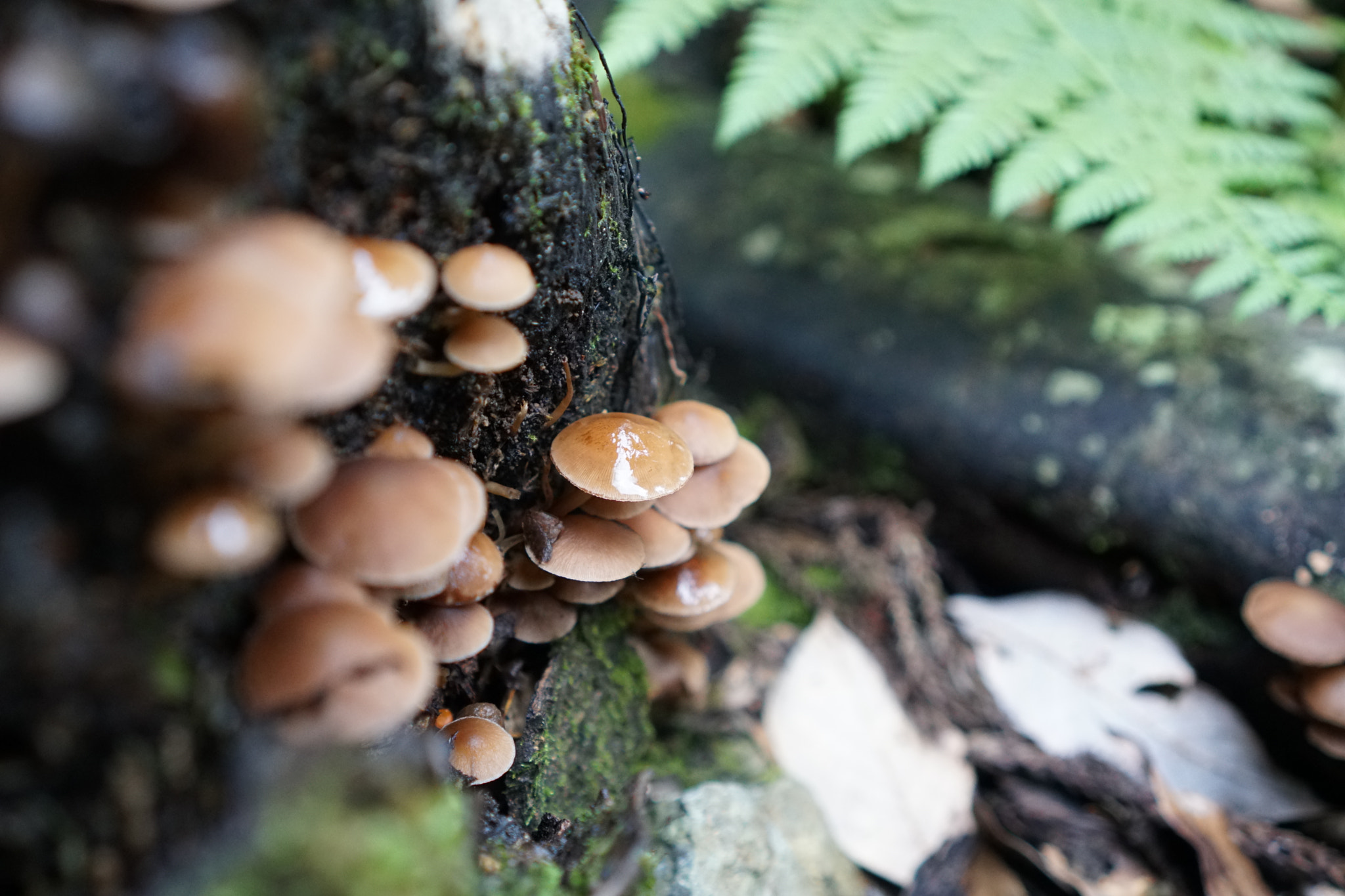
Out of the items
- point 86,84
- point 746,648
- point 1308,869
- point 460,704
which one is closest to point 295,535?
point 86,84

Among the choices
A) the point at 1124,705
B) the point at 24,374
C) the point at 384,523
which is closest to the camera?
the point at 24,374

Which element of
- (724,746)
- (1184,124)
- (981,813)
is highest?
(1184,124)

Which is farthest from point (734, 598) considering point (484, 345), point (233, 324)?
point (233, 324)

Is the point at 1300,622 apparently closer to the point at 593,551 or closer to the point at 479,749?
the point at 593,551

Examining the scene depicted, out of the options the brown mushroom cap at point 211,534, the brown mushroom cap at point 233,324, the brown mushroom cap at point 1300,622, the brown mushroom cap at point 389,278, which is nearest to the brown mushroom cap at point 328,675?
the brown mushroom cap at point 211,534

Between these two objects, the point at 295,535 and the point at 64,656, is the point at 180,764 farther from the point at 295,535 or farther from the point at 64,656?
the point at 295,535

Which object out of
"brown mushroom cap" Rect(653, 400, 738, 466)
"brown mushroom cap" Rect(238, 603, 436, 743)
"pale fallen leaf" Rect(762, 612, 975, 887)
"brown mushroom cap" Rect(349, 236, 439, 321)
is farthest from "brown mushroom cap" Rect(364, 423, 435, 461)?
Result: "pale fallen leaf" Rect(762, 612, 975, 887)
